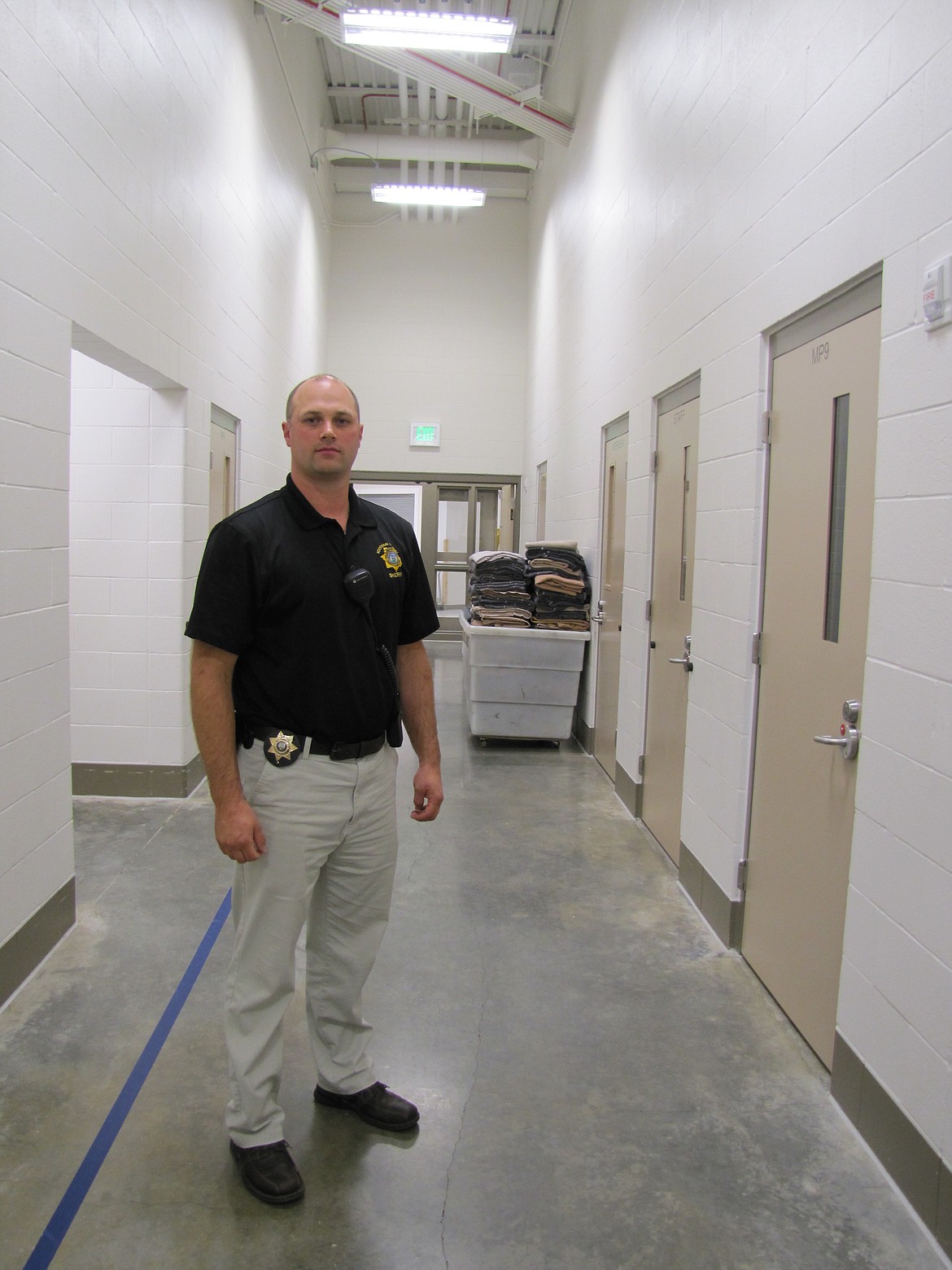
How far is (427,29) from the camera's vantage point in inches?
225

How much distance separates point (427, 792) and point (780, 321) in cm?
174

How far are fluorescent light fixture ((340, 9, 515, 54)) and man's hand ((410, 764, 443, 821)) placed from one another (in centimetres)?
520

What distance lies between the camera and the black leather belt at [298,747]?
6.30 feet

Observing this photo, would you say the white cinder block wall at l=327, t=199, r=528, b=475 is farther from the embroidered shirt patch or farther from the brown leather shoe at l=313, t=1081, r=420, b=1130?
the brown leather shoe at l=313, t=1081, r=420, b=1130

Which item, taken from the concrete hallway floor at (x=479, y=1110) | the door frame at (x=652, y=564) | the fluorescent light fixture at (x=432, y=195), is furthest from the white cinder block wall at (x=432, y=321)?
the concrete hallway floor at (x=479, y=1110)

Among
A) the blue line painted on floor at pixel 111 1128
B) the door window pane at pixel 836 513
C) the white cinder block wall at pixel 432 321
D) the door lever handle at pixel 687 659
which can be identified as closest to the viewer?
the blue line painted on floor at pixel 111 1128

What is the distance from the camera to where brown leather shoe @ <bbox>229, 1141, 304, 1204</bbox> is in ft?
6.24

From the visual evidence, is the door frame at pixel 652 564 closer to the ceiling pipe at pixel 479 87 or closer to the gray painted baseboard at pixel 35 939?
the gray painted baseboard at pixel 35 939

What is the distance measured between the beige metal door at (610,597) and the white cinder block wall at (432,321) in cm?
524

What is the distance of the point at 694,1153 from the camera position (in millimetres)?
2100

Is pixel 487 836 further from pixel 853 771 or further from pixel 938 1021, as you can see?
pixel 938 1021

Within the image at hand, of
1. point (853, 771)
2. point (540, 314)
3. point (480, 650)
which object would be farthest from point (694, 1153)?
point (540, 314)

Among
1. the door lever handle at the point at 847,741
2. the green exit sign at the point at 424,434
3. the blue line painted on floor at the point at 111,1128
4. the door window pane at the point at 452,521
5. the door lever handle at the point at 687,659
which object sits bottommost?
the blue line painted on floor at the point at 111,1128

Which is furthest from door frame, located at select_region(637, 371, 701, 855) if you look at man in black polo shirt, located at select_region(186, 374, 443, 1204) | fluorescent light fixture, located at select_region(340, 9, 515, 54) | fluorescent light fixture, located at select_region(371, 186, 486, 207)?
fluorescent light fixture, located at select_region(371, 186, 486, 207)
